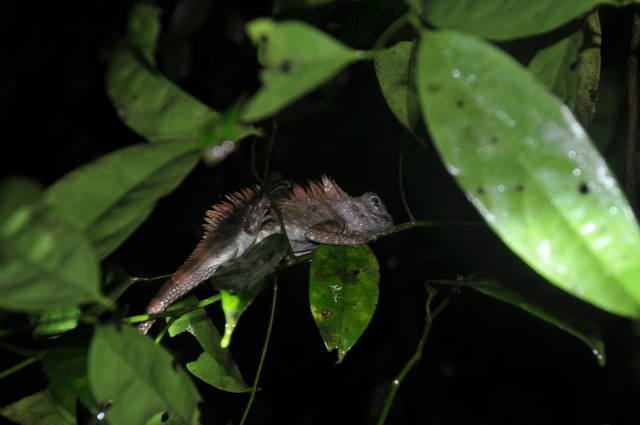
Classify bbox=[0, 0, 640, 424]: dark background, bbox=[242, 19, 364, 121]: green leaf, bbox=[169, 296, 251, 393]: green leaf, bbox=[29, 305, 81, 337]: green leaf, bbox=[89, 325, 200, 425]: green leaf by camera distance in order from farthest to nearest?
bbox=[0, 0, 640, 424]: dark background, bbox=[169, 296, 251, 393]: green leaf, bbox=[29, 305, 81, 337]: green leaf, bbox=[89, 325, 200, 425]: green leaf, bbox=[242, 19, 364, 121]: green leaf

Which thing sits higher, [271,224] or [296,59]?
[296,59]

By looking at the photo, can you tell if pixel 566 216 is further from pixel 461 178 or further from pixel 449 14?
pixel 449 14

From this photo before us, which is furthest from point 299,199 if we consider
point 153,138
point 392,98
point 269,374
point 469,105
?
point 269,374

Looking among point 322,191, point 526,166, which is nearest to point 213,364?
point 526,166

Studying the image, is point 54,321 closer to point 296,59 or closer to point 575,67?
point 296,59

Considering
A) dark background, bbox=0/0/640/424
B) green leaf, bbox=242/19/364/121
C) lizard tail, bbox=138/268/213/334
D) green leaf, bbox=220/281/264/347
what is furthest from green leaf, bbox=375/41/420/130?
dark background, bbox=0/0/640/424

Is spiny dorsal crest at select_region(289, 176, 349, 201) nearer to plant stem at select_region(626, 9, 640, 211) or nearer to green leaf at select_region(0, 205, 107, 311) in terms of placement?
plant stem at select_region(626, 9, 640, 211)
